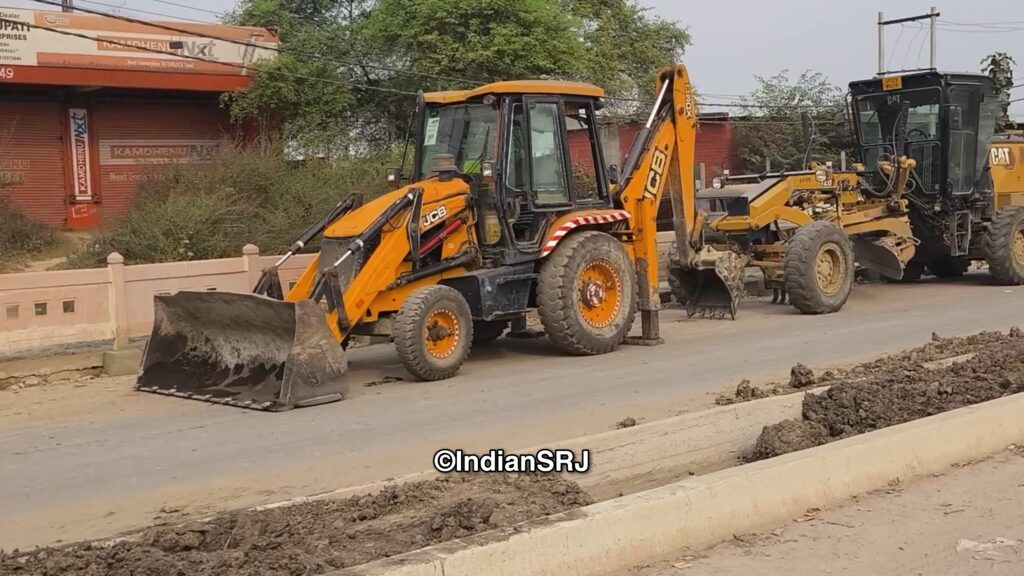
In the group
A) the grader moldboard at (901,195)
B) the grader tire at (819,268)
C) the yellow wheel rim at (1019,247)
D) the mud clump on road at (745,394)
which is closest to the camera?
the mud clump on road at (745,394)

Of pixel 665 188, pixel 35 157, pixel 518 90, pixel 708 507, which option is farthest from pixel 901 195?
pixel 35 157

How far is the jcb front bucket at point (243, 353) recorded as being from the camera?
29.3ft

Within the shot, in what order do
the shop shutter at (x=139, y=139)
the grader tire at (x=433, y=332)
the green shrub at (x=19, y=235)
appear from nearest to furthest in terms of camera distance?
the grader tire at (x=433, y=332)
the green shrub at (x=19, y=235)
the shop shutter at (x=139, y=139)

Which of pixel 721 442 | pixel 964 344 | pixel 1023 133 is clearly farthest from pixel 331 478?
pixel 1023 133

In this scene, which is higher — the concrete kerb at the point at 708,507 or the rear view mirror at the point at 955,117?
the rear view mirror at the point at 955,117

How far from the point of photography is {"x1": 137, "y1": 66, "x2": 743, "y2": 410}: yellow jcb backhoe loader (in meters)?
9.38

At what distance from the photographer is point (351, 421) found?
8.52m

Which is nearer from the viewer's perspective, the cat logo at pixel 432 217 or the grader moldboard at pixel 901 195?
the cat logo at pixel 432 217

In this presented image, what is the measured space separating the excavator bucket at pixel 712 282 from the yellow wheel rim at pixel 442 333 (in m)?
4.35

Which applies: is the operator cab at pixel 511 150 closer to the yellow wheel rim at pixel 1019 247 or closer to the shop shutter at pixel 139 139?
the yellow wheel rim at pixel 1019 247

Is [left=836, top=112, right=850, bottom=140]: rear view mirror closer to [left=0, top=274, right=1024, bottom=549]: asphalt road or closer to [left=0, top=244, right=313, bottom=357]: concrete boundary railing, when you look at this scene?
[left=0, top=274, right=1024, bottom=549]: asphalt road

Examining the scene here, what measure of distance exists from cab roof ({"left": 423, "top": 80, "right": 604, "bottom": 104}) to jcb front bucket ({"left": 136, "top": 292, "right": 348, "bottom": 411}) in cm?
309

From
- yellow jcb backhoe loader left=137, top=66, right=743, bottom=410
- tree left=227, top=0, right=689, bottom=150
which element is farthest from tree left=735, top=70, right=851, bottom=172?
yellow jcb backhoe loader left=137, top=66, right=743, bottom=410

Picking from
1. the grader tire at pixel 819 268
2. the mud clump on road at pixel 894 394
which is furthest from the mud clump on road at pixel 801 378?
the grader tire at pixel 819 268
